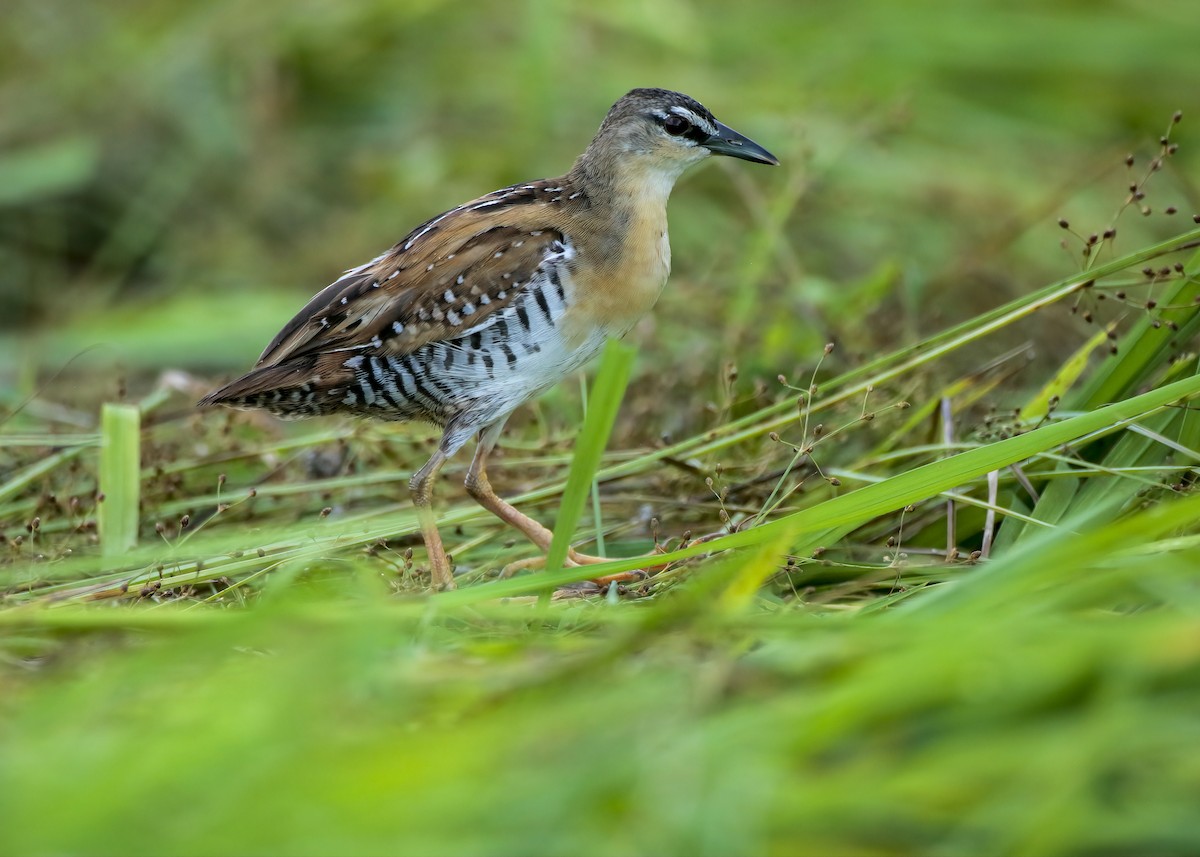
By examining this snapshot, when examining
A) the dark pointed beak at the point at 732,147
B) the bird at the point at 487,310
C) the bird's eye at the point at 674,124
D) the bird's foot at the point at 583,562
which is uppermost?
the bird's eye at the point at 674,124

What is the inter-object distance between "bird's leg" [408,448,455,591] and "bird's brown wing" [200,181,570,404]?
348mm

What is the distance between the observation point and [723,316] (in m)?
5.68

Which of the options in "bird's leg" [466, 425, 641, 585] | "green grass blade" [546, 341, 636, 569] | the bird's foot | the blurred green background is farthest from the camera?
"bird's leg" [466, 425, 641, 585]

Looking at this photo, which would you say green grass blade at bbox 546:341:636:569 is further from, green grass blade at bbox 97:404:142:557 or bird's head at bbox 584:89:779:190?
bird's head at bbox 584:89:779:190

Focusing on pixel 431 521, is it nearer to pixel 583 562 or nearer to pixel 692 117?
pixel 583 562

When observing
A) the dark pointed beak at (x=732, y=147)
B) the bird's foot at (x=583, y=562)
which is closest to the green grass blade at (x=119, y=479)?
the bird's foot at (x=583, y=562)

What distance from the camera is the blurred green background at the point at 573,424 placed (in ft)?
6.17

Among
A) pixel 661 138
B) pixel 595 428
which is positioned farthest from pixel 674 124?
pixel 595 428

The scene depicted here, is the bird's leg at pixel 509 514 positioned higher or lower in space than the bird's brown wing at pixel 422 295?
lower

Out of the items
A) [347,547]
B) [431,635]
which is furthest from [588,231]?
[431,635]

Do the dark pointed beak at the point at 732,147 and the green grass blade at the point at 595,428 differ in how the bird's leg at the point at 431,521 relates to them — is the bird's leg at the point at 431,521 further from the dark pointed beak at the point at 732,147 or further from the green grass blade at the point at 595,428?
the dark pointed beak at the point at 732,147

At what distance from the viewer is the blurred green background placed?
1880 mm

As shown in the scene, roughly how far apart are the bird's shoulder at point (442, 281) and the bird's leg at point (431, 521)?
348mm

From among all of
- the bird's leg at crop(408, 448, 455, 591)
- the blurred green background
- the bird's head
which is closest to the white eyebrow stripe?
the bird's head
